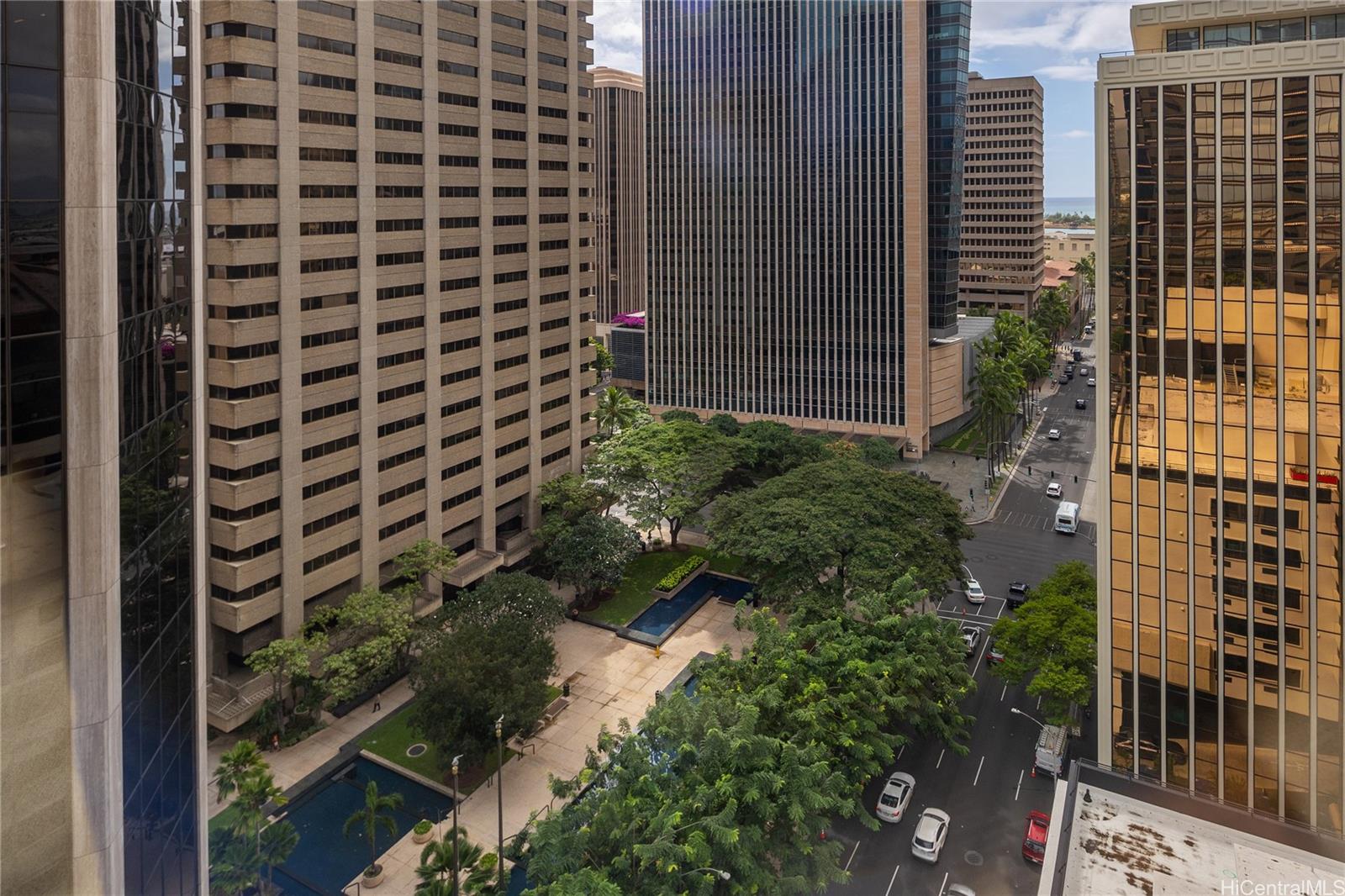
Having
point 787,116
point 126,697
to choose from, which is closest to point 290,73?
point 126,697

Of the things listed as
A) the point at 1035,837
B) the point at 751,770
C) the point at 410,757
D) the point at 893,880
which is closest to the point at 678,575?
the point at 410,757

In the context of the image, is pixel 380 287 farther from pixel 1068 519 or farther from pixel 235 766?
pixel 1068 519

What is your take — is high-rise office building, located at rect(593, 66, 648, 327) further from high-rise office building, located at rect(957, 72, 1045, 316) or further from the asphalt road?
the asphalt road

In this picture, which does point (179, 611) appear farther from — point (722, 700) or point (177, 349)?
point (722, 700)

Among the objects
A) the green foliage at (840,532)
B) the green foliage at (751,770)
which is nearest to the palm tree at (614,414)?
the green foliage at (840,532)

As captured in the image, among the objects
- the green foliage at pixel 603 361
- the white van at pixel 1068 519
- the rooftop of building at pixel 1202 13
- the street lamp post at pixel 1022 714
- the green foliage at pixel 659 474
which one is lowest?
the street lamp post at pixel 1022 714

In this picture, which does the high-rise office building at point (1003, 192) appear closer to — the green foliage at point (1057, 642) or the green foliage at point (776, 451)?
the green foliage at point (776, 451)
